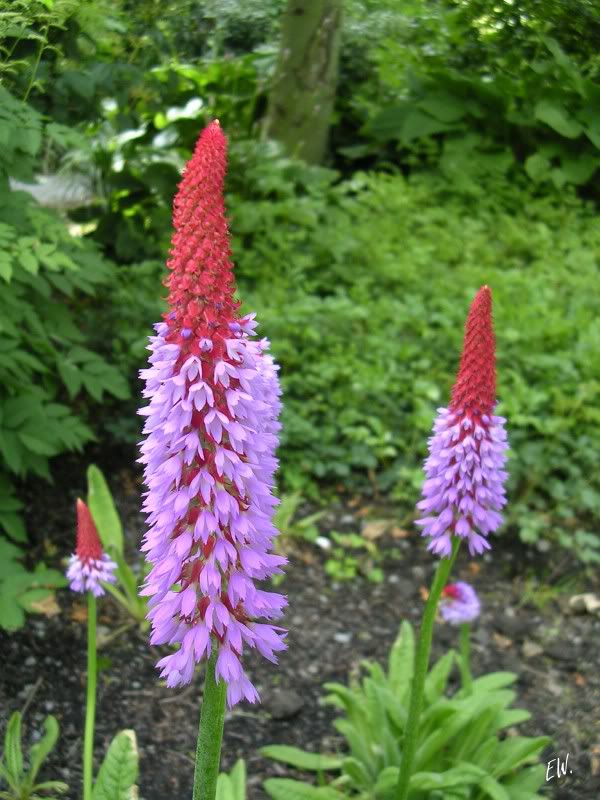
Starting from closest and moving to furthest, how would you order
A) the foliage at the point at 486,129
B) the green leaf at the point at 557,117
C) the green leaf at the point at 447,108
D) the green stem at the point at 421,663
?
the green stem at the point at 421,663 → the green leaf at the point at 557,117 → the foliage at the point at 486,129 → the green leaf at the point at 447,108

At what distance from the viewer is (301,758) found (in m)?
3.08

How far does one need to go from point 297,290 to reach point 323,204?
0.95 meters

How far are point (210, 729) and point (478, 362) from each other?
1036 mm

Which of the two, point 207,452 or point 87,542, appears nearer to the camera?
point 207,452

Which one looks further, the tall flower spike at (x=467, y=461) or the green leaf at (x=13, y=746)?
the green leaf at (x=13, y=746)

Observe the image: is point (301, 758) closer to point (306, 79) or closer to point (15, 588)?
point (15, 588)

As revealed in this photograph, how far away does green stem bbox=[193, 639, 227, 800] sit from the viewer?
1678 mm

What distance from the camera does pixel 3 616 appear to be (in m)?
2.76

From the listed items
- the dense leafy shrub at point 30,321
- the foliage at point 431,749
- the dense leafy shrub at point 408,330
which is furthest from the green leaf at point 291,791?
the dense leafy shrub at point 408,330

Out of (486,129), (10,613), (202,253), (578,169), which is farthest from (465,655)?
(486,129)

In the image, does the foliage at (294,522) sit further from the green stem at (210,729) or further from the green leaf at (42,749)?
the green stem at (210,729)

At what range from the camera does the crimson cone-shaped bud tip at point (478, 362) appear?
2105 mm

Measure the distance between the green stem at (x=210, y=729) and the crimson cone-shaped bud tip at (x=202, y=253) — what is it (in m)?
0.58
